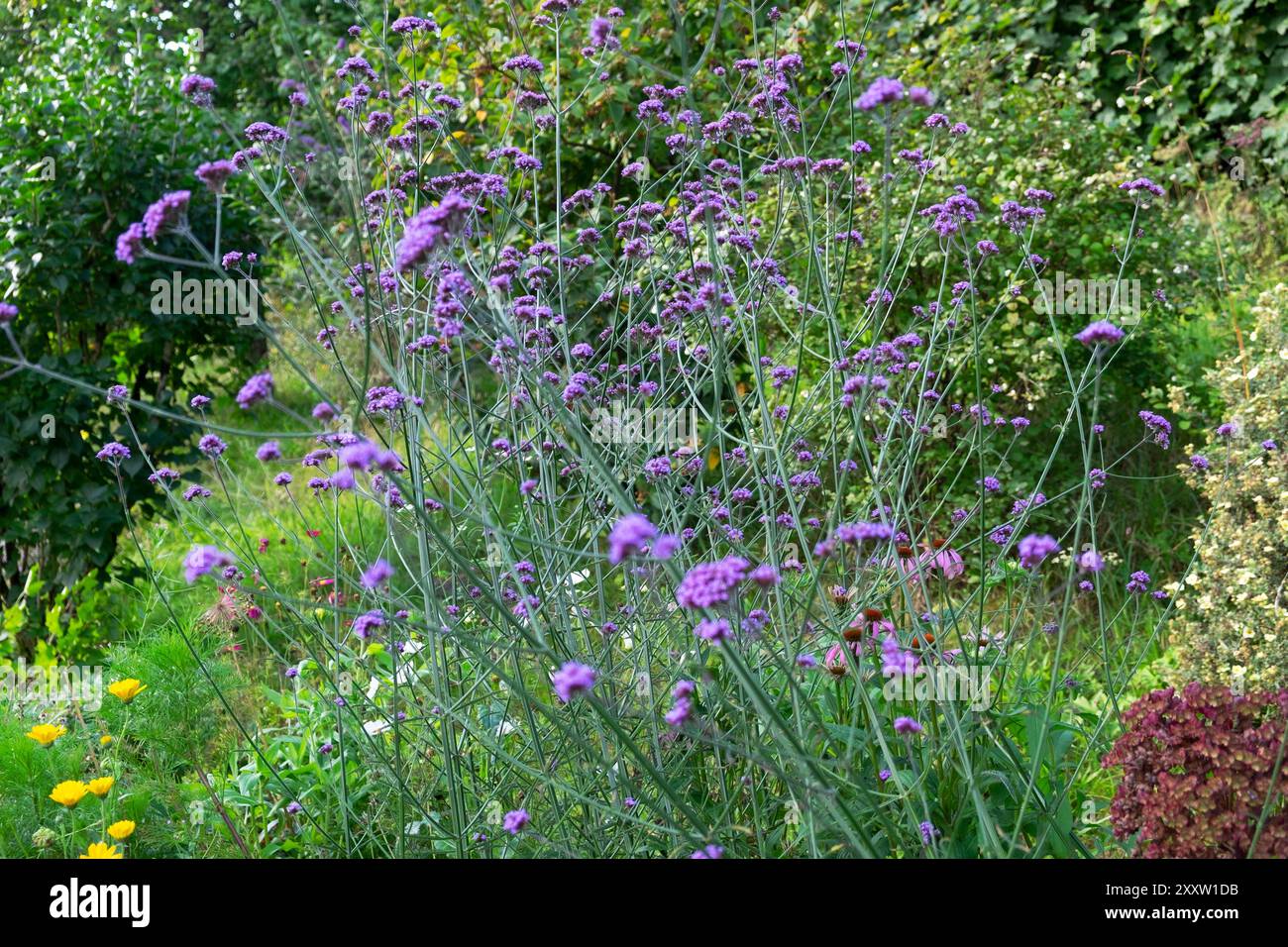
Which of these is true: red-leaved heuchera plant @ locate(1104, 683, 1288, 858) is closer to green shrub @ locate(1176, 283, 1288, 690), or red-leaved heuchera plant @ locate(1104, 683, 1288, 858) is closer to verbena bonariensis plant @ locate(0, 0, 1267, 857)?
verbena bonariensis plant @ locate(0, 0, 1267, 857)

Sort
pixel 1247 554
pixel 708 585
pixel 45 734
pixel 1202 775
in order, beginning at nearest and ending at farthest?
pixel 708 585 < pixel 1202 775 < pixel 45 734 < pixel 1247 554

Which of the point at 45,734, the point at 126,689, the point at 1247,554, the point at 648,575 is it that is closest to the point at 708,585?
the point at 648,575

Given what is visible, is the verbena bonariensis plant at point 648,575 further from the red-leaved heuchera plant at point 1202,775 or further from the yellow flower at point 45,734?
the yellow flower at point 45,734

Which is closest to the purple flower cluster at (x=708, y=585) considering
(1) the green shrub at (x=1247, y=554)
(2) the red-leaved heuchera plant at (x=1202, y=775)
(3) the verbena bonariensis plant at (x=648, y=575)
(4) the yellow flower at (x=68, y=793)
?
(3) the verbena bonariensis plant at (x=648, y=575)

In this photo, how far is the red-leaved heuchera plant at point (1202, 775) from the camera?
2133mm

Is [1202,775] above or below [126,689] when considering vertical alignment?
above

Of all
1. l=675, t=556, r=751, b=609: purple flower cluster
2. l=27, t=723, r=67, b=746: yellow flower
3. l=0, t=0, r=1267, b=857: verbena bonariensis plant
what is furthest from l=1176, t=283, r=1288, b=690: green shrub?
l=27, t=723, r=67, b=746: yellow flower

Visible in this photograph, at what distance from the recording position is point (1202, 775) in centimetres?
224

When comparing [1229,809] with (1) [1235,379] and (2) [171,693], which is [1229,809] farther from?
(2) [171,693]

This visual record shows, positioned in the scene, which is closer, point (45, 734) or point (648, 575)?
point (648, 575)

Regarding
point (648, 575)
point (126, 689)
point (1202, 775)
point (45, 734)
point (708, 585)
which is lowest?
point (45, 734)

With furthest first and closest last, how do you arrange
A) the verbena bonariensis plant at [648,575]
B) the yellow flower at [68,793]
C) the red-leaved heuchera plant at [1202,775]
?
1. the yellow flower at [68,793]
2. the red-leaved heuchera plant at [1202,775]
3. the verbena bonariensis plant at [648,575]

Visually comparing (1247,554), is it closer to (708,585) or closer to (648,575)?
(648,575)
